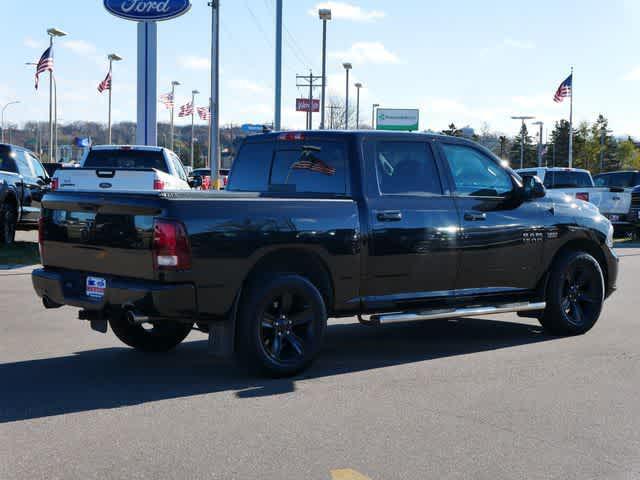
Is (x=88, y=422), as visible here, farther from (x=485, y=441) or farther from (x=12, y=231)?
(x=12, y=231)

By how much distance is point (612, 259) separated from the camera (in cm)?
962

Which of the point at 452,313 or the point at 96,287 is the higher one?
the point at 96,287

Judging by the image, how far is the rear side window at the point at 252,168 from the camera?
8242mm

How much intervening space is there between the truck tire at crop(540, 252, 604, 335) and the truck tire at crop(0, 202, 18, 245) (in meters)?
11.1

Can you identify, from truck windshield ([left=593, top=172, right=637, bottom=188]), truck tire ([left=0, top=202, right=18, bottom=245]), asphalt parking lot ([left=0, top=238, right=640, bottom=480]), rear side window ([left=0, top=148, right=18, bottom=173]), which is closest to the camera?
asphalt parking lot ([left=0, top=238, right=640, bottom=480])

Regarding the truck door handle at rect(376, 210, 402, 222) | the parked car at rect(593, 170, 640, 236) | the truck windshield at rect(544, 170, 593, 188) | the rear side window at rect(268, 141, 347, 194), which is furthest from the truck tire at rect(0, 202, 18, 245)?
the parked car at rect(593, 170, 640, 236)

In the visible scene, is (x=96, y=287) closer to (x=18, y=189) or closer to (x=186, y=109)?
(x=18, y=189)

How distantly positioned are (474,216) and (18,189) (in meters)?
11.3

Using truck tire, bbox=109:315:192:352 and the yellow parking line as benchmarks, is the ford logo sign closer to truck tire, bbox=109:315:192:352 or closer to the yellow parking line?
truck tire, bbox=109:315:192:352

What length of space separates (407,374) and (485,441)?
6.29ft

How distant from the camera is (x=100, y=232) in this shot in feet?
21.9

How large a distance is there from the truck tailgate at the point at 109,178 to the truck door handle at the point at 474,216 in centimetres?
758

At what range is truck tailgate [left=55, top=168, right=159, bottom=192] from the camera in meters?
14.5

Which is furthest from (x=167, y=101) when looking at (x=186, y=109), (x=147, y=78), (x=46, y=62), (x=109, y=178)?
(x=109, y=178)
